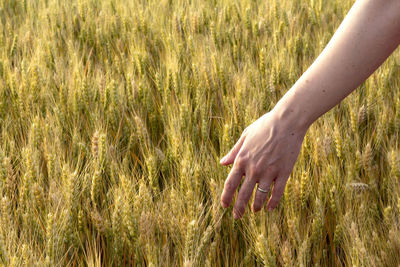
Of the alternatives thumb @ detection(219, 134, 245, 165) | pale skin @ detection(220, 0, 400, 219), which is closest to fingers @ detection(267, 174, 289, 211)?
pale skin @ detection(220, 0, 400, 219)

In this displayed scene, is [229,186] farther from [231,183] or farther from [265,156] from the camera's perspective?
[265,156]

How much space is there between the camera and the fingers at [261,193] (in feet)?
3.87

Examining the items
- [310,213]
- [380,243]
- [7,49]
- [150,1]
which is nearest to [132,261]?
[310,213]

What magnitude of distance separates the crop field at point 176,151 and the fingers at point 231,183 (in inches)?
2.7

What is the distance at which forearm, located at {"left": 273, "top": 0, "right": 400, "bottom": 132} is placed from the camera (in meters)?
1.00

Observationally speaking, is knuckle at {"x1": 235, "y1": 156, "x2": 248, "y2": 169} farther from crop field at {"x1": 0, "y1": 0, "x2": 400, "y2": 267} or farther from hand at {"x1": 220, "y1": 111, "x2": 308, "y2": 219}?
crop field at {"x1": 0, "y1": 0, "x2": 400, "y2": 267}

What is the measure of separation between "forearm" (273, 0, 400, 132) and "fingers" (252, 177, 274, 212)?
0.47 ft

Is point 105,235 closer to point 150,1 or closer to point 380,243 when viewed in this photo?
point 380,243

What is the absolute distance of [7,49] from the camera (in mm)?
2314

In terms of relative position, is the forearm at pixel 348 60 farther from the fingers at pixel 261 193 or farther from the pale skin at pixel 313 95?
the fingers at pixel 261 193

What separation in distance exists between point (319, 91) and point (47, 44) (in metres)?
1.53

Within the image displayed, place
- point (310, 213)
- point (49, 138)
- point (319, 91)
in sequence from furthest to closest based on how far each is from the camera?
1. point (49, 138)
2. point (310, 213)
3. point (319, 91)

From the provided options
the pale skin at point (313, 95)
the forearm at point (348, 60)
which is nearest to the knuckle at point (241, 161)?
the pale skin at point (313, 95)

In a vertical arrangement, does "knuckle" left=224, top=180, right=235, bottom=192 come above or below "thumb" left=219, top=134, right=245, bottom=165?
below
